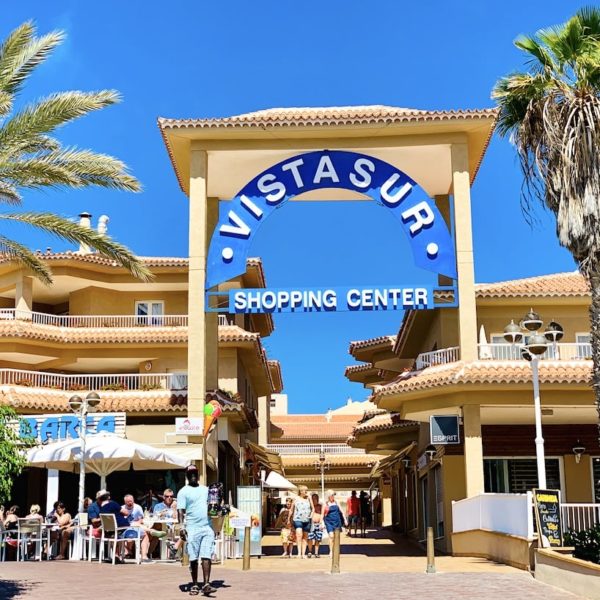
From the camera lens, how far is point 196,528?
14.5m

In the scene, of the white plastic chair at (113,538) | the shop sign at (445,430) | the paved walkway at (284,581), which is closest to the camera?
the paved walkway at (284,581)

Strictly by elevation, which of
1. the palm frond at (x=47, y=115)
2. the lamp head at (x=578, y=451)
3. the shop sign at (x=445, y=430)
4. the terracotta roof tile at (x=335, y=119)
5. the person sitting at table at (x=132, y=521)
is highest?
the terracotta roof tile at (x=335, y=119)

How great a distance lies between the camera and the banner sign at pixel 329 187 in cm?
2741

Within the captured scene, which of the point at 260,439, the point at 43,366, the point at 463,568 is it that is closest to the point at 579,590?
the point at 463,568

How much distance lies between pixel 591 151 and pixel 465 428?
32.4 ft

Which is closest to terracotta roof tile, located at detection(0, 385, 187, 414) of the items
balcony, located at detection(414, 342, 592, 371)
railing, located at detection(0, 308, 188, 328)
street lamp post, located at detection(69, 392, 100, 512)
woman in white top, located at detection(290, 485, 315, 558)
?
railing, located at detection(0, 308, 188, 328)

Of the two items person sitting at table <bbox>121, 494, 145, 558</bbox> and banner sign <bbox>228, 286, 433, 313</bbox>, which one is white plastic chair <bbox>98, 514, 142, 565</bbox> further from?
banner sign <bbox>228, 286, 433, 313</bbox>

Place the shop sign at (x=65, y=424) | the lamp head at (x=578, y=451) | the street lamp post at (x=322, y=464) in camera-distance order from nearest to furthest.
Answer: the shop sign at (x=65, y=424) < the lamp head at (x=578, y=451) < the street lamp post at (x=322, y=464)

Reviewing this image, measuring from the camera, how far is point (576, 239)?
17.7 meters

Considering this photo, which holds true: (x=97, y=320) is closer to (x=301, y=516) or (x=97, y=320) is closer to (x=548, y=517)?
(x=301, y=516)

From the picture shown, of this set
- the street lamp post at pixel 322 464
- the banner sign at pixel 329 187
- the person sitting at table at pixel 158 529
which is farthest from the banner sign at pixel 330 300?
the street lamp post at pixel 322 464

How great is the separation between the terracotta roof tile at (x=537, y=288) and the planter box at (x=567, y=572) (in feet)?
49.2

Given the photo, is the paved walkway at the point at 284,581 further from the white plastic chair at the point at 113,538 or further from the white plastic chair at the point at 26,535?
the white plastic chair at the point at 26,535

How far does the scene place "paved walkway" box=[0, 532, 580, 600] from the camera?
14.3 metres
